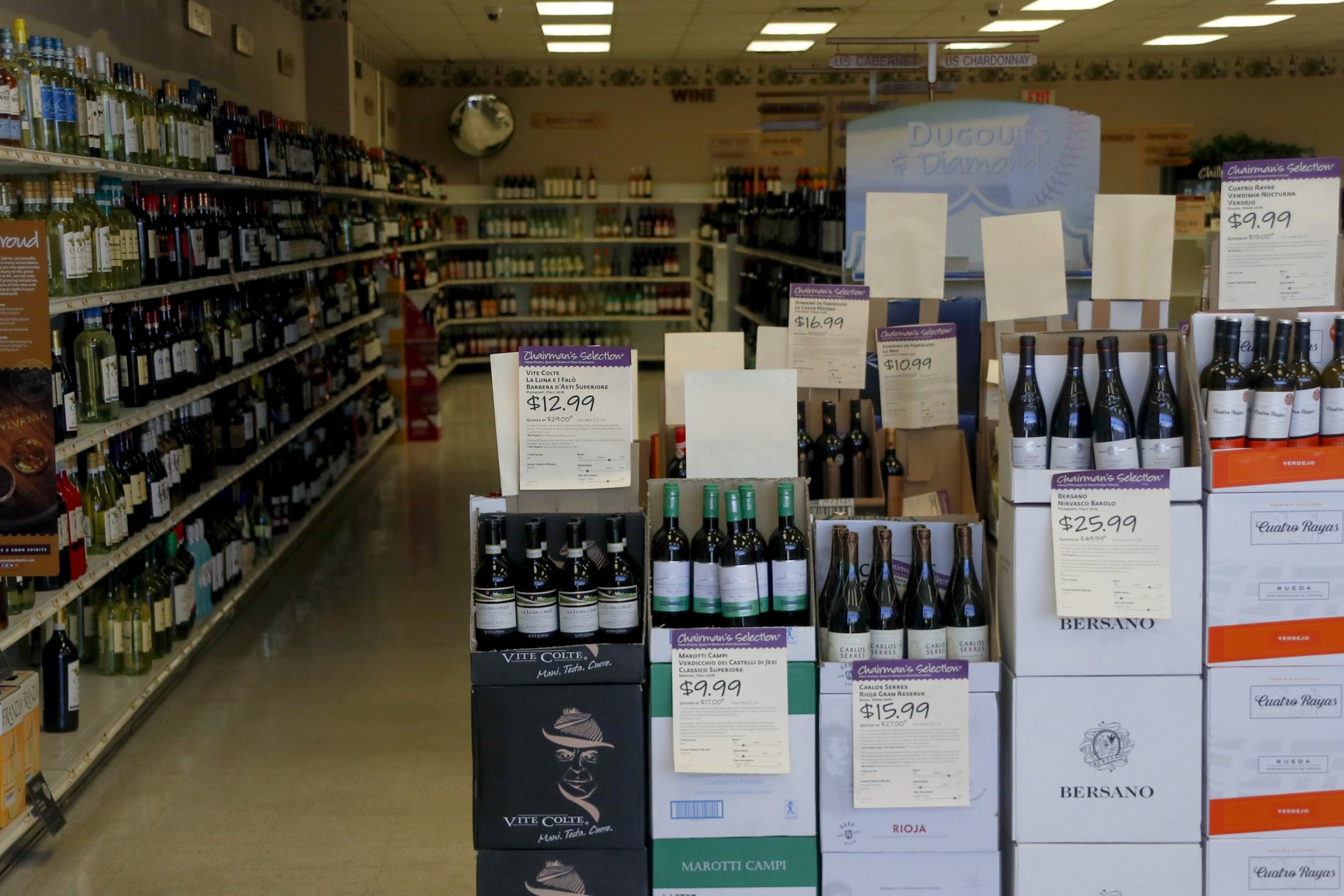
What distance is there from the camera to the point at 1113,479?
206 cm

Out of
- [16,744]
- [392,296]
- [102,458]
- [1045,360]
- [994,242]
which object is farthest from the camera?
[392,296]

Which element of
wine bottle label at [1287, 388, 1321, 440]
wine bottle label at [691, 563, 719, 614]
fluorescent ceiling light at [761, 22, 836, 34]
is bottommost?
wine bottle label at [691, 563, 719, 614]

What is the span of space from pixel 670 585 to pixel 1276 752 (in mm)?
1054

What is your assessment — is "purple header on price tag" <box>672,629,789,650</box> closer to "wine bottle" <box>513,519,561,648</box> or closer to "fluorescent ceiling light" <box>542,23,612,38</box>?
"wine bottle" <box>513,519,561,648</box>

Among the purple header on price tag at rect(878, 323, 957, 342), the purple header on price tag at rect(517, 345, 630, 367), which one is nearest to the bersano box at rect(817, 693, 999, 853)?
the purple header on price tag at rect(517, 345, 630, 367)

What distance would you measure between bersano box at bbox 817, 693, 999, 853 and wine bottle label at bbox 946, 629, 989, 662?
0.08 meters

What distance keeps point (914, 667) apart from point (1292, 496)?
70 cm

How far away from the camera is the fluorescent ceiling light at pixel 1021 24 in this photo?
11.3 metres

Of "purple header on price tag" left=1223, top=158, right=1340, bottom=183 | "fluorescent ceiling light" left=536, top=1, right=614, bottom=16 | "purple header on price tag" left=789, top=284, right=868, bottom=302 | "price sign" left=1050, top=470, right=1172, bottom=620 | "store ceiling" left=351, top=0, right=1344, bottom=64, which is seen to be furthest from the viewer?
"store ceiling" left=351, top=0, right=1344, bottom=64

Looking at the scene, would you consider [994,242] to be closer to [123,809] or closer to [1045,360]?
[1045,360]

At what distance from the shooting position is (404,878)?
10.6ft

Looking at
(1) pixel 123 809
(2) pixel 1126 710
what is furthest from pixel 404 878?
(2) pixel 1126 710

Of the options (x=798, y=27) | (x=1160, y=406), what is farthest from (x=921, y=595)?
(x=798, y=27)

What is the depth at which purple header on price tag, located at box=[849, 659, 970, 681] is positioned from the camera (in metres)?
2.06
